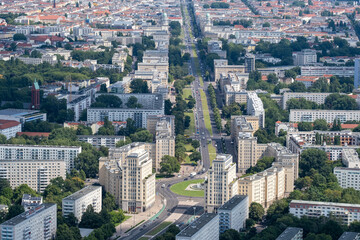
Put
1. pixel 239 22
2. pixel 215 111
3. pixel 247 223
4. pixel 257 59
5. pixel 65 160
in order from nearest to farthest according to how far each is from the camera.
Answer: pixel 247 223 → pixel 65 160 → pixel 215 111 → pixel 257 59 → pixel 239 22

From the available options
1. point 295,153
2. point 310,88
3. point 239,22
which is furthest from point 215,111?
point 239,22

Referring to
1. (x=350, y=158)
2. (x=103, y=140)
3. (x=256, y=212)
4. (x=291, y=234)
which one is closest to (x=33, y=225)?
(x=291, y=234)

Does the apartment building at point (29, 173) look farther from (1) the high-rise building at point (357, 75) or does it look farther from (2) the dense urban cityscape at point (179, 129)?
(1) the high-rise building at point (357, 75)

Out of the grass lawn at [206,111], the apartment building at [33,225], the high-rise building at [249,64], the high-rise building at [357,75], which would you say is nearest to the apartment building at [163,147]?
the grass lawn at [206,111]

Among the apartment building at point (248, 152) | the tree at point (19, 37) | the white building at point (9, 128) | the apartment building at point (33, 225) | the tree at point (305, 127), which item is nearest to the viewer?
the apartment building at point (33, 225)

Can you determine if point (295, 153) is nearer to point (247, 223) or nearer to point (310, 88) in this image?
point (247, 223)

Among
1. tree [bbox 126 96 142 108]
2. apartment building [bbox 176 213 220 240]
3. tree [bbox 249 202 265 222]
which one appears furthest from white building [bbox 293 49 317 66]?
apartment building [bbox 176 213 220 240]
